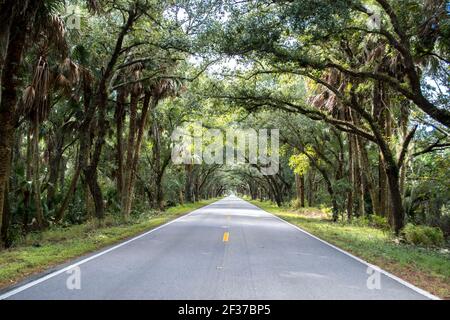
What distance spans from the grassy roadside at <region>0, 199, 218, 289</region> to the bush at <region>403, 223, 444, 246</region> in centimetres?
969

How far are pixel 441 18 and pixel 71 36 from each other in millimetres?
11547

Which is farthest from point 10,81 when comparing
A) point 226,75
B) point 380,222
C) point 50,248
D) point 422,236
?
point 380,222

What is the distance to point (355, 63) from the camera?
1638cm

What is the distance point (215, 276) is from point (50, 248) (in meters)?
5.89

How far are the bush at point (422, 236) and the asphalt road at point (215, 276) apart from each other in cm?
380

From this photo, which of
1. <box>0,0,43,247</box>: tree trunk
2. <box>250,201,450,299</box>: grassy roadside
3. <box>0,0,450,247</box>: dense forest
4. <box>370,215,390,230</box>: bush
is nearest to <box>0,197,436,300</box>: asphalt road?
<box>250,201,450,299</box>: grassy roadside

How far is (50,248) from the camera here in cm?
1191

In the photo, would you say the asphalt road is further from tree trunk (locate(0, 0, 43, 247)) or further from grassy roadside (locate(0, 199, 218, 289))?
tree trunk (locate(0, 0, 43, 247))

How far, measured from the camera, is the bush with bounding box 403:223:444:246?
14914mm

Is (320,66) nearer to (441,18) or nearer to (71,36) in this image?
(441,18)

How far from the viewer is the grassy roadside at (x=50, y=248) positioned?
343 inches
